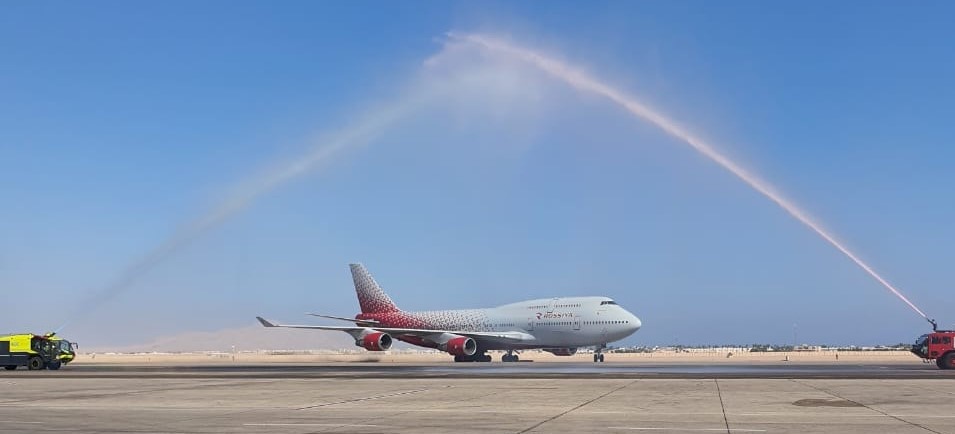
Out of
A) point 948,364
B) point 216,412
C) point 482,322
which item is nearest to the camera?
point 216,412

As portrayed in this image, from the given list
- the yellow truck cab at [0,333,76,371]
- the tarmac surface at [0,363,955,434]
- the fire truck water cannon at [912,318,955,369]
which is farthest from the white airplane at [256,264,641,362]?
the tarmac surface at [0,363,955,434]

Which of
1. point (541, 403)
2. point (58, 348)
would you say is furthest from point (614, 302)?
point (541, 403)

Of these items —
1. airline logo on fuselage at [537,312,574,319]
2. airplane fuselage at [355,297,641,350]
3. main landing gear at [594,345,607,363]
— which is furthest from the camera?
airline logo on fuselage at [537,312,574,319]

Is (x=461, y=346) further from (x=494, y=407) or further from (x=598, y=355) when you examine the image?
(x=494, y=407)

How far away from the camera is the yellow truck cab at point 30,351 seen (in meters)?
65.4

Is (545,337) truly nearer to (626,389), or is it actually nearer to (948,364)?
(948,364)

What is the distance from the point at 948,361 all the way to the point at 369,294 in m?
65.1

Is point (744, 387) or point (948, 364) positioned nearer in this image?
point (744, 387)

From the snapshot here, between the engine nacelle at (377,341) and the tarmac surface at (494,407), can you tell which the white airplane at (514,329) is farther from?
the tarmac surface at (494,407)

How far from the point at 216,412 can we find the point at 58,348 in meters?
51.7

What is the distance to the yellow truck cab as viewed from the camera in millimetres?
65438

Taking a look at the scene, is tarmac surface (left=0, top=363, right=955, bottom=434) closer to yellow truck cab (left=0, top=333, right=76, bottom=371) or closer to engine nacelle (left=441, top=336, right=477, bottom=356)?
yellow truck cab (left=0, top=333, right=76, bottom=371)

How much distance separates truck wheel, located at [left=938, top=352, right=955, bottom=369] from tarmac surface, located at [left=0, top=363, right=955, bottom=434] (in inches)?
823

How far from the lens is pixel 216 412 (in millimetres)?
22453
